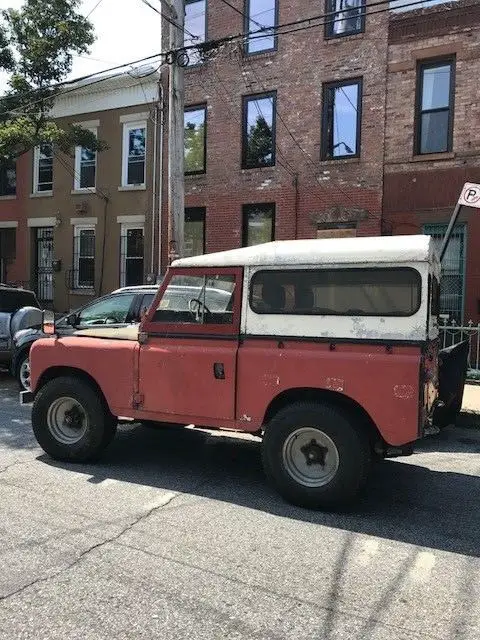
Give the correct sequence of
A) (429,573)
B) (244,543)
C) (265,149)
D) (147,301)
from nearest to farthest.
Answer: (429,573), (244,543), (147,301), (265,149)

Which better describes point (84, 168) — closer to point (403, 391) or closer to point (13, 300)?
point (13, 300)

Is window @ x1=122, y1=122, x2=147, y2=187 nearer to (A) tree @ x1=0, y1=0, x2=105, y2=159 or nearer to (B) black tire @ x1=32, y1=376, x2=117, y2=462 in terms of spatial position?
(A) tree @ x1=0, y1=0, x2=105, y2=159

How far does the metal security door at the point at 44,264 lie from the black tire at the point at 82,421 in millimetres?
13167

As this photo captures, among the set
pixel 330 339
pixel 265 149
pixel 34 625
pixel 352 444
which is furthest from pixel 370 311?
pixel 265 149

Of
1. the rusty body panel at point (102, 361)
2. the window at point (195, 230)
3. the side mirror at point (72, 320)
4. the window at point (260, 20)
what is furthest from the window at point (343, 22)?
the rusty body panel at point (102, 361)

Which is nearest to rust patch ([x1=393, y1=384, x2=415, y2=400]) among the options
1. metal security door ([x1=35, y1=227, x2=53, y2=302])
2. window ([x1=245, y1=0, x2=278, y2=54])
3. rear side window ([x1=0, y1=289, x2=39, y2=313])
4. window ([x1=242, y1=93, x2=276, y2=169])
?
rear side window ([x1=0, y1=289, x2=39, y2=313])

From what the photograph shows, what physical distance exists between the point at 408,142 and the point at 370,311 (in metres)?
9.22

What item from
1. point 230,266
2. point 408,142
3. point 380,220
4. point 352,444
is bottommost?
point 352,444

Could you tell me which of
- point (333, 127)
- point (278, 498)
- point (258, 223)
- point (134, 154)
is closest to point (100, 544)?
point (278, 498)

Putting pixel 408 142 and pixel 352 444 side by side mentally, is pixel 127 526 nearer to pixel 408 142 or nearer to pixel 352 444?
pixel 352 444

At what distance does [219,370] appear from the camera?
4922 millimetres

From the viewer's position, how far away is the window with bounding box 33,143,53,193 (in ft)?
59.6

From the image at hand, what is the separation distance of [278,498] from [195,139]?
12.3 metres

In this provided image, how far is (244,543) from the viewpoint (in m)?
3.96
